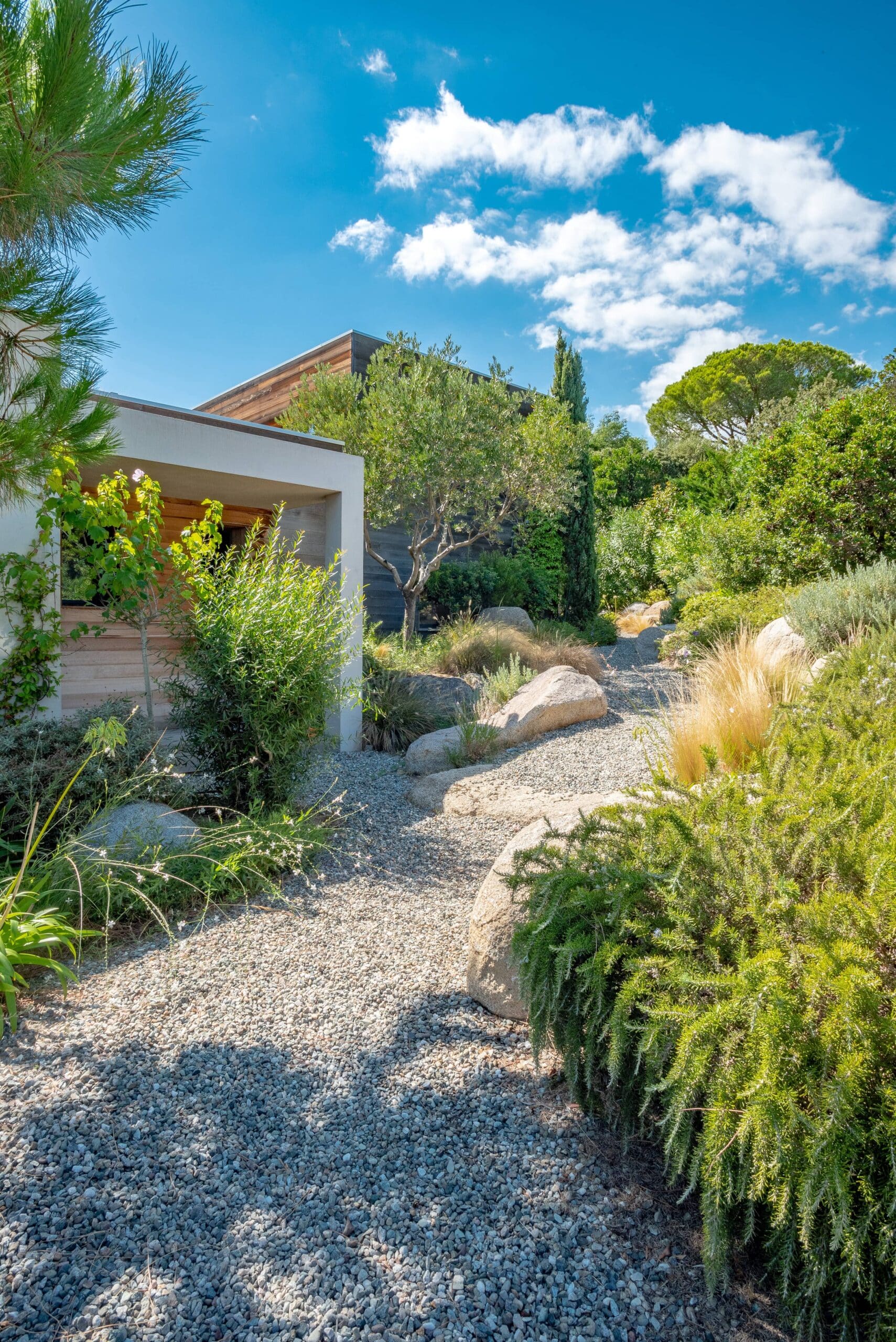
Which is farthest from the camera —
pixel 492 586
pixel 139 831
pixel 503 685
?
pixel 492 586

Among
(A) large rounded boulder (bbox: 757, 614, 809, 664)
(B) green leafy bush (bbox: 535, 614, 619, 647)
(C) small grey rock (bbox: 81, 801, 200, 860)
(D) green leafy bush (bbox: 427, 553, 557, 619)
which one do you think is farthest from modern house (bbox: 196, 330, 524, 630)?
(C) small grey rock (bbox: 81, 801, 200, 860)

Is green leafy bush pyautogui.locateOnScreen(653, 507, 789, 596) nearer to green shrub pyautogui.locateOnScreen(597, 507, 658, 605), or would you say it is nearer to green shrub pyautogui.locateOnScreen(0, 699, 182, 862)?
green shrub pyautogui.locateOnScreen(597, 507, 658, 605)

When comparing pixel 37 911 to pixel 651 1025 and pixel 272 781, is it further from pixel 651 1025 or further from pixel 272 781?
pixel 651 1025

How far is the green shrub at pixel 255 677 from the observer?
4355 millimetres

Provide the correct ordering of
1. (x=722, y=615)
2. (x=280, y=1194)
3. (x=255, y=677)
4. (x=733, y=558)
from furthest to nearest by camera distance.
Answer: (x=733, y=558)
(x=722, y=615)
(x=255, y=677)
(x=280, y=1194)

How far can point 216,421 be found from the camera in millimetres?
6172

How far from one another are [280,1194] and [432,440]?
816 cm

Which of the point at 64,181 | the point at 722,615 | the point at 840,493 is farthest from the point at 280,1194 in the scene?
the point at 840,493

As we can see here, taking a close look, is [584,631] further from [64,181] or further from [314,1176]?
[314,1176]

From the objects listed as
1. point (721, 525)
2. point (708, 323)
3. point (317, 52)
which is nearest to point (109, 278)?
point (317, 52)

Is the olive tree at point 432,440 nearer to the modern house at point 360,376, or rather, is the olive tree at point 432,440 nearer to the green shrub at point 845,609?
the modern house at point 360,376

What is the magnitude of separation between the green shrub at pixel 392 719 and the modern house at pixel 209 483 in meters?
0.18

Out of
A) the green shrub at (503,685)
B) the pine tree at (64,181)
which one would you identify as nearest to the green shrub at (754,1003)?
the pine tree at (64,181)

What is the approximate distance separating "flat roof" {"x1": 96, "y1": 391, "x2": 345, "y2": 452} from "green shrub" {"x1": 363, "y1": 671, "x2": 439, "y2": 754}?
237 centimetres
